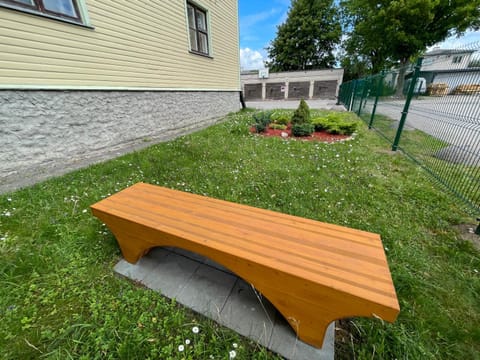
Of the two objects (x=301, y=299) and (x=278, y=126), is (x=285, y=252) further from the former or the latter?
(x=278, y=126)

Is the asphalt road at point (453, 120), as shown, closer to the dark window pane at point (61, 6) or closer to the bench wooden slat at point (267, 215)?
the bench wooden slat at point (267, 215)

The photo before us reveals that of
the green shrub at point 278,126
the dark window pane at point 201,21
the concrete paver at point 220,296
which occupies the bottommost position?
the concrete paver at point 220,296

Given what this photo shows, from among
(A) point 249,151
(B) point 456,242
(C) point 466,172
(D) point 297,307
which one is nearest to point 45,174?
(A) point 249,151

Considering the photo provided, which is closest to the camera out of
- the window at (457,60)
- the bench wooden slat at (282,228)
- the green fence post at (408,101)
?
the bench wooden slat at (282,228)

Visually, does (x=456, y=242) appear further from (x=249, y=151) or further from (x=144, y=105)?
(x=144, y=105)

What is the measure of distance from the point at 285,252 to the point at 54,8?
5.30 metres

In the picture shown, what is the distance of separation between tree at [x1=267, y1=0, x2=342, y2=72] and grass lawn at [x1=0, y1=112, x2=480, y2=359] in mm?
34386

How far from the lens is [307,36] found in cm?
2998

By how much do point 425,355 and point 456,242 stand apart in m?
1.33

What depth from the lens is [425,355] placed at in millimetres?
1109

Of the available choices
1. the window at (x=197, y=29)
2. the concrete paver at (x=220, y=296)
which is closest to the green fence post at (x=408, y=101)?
the concrete paver at (x=220, y=296)

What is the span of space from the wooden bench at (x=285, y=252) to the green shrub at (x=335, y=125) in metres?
4.92

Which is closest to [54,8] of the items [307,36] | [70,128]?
[70,128]

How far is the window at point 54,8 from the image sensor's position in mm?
3012
